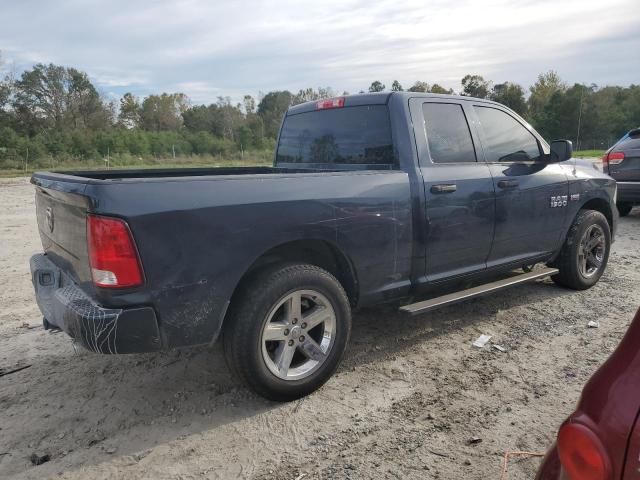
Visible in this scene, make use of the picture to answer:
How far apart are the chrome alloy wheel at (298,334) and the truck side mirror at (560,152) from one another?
2.85 m

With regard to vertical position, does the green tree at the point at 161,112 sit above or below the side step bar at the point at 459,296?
above

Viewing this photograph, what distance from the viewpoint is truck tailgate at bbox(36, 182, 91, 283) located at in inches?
102

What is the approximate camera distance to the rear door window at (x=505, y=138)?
13.8 ft

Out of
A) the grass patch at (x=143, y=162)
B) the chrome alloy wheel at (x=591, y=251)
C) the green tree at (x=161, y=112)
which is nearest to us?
the chrome alloy wheel at (x=591, y=251)

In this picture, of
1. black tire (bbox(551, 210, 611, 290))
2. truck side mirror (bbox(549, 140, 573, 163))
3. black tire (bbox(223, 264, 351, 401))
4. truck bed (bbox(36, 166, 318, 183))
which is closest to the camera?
black tire (bbox(223, 264, 351, 401))

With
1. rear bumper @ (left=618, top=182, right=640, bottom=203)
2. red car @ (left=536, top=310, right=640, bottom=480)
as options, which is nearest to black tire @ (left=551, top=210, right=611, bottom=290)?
red car @ (left=536, top=310, right=640, bottom=480)

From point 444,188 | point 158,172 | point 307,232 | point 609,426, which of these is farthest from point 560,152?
point 609,426

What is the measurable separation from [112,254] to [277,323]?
3.54 feet

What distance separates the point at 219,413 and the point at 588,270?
4211 millimetres

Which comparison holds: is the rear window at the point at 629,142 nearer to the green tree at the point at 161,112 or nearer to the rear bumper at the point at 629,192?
the rear bumper at the point at 629,192

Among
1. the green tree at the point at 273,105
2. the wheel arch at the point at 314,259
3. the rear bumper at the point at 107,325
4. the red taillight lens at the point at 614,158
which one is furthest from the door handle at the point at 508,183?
the green tree at the point at 273,105

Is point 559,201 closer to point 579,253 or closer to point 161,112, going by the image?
point 579,253

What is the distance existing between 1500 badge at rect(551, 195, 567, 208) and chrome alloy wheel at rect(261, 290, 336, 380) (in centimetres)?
265

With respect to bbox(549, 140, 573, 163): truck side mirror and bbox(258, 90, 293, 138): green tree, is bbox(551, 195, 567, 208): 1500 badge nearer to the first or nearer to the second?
bbox(549, 140, 573, 163): truck side mirror
